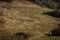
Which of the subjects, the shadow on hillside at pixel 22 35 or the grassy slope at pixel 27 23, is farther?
the grassy slope at pixel 27 23

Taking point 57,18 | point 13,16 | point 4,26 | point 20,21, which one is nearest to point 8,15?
point 13,16

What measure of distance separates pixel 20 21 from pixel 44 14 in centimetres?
750

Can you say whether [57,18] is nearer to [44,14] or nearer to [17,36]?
[44,14]

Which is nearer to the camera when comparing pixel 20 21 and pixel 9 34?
pixel 9 34

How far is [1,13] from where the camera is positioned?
33219 millimetres

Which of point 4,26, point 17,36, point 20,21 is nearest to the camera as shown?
point 17,36

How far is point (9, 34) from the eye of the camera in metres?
25.3

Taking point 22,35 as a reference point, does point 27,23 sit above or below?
→ below

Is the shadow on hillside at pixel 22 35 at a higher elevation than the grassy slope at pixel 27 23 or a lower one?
higher

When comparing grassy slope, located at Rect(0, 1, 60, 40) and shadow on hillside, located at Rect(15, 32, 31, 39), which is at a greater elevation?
shadow on hillside, located at Rect(15, 32, 31, 39)

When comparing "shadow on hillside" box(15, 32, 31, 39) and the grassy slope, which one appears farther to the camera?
the grassy slope

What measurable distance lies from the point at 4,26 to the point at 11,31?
1.88 meters

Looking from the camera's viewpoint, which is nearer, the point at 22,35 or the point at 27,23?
the point at 22,35

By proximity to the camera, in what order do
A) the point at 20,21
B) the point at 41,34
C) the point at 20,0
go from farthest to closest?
the point at 20,0 < the point at 20,21 < the point at 41,34
